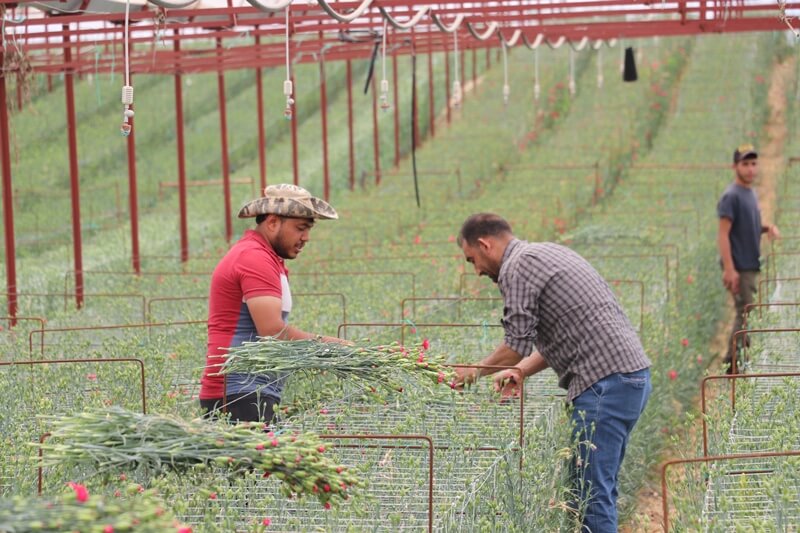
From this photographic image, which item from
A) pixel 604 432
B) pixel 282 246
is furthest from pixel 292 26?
pixel 604 432

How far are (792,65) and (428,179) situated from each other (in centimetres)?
1331

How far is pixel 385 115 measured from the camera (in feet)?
100

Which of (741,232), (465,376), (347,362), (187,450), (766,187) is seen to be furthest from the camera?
(766,187)

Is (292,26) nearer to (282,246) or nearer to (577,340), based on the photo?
(282,246)

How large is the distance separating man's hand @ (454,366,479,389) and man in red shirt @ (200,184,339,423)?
1.90 ft

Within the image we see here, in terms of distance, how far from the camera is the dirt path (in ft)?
25.5

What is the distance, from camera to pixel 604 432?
5586 mm

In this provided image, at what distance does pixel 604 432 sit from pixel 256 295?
1.61 m

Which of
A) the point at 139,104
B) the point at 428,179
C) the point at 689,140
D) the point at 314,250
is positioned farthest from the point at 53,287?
the point at 139,104

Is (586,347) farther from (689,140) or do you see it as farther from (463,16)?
(689,140)

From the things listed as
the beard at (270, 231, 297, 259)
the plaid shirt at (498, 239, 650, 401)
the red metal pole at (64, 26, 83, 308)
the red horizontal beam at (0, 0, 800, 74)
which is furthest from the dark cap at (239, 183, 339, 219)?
the red metal pole at (64, 26, 83, 308)

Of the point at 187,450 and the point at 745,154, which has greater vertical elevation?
the point at 745,154

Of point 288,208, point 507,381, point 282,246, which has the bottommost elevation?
point 507,381

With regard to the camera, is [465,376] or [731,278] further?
[731,278]
